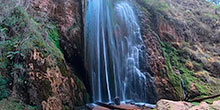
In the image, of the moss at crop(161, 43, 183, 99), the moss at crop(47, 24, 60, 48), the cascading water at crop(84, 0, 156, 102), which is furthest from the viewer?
the moss at crop(161, 43, 183, 99)

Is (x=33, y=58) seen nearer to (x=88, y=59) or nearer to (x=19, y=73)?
(x=19, y=73)

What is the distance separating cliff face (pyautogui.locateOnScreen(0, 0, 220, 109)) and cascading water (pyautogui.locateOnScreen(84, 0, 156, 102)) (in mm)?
572

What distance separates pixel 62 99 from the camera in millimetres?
4945

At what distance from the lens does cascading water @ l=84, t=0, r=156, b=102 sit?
7.93 metres

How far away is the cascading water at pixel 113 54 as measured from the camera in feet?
26.0

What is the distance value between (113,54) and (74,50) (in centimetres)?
218

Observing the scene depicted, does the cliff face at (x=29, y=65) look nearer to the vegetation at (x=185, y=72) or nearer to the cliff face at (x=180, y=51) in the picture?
the cliff face at (x=180, y=51)

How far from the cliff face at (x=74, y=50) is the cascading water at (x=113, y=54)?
57 centimetres

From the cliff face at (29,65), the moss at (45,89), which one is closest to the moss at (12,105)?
the cliff face at (29,65)

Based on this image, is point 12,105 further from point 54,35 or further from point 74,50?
point 74,50

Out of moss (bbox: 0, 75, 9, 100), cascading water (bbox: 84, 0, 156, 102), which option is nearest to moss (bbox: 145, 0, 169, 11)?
cascading water (bbox: 84, 0, 156, 102)

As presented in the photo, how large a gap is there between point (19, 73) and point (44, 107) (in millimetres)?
987

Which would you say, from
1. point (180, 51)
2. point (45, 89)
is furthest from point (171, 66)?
point (45, 89)

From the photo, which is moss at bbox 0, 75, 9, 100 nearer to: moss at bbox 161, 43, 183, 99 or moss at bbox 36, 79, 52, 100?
moss at bbox 36, 79, 52, 100
